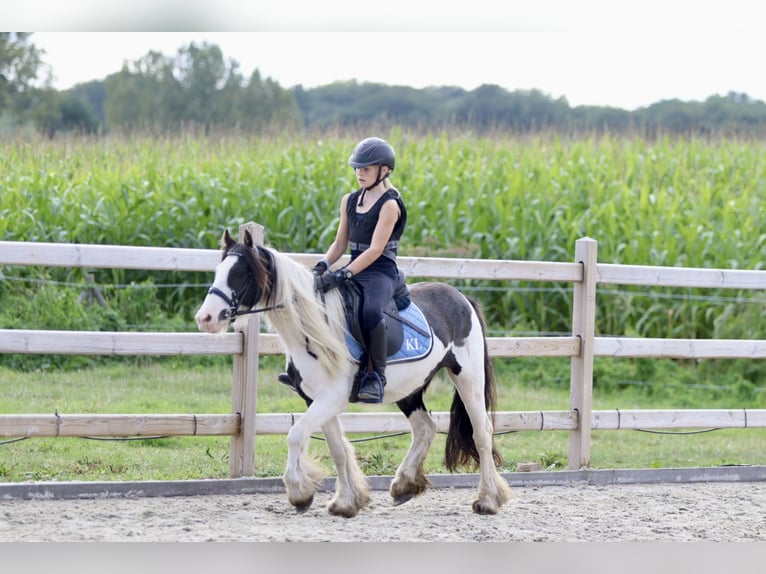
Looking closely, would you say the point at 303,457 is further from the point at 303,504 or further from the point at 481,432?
the point at 481,432

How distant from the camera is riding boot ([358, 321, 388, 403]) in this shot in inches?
204

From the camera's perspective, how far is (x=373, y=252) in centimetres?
518

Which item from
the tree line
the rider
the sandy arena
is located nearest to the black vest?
the rider

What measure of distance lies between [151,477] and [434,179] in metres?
7.07

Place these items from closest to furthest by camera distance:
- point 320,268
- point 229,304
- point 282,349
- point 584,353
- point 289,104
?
point 229,304, point 320,268, point 282,349, point 584,353, point 289,104

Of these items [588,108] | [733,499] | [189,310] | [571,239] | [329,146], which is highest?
[588,108]

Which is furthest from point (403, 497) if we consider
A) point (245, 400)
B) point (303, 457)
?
point (245, 400)

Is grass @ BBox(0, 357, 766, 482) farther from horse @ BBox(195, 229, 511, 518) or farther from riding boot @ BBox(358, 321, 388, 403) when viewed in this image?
riding boot @ BBox(358, 321, 388, 403)

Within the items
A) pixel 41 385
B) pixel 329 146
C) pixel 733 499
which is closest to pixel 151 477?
pixel 41 385

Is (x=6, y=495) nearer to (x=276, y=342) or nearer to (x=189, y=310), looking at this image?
(x=276, y=342)

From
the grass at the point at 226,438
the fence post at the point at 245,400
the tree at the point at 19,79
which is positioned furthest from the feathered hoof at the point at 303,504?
the tree at the point at 19,79

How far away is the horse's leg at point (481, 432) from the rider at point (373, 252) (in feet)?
2.47

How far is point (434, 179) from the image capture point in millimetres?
12617

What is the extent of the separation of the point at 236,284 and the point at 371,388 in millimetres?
948
